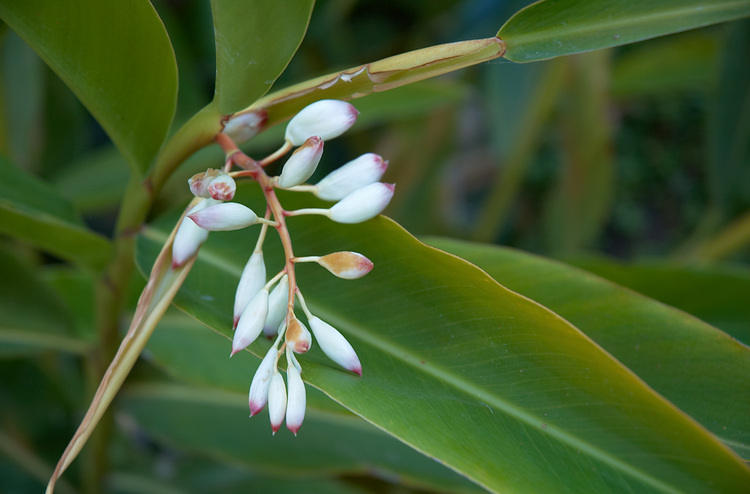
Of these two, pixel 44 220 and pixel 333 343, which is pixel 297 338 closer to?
pixel 333 343

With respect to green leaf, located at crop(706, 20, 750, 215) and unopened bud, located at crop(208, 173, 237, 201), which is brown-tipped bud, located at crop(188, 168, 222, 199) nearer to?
unopened bud, located at crop(208, 173, 237, 201)

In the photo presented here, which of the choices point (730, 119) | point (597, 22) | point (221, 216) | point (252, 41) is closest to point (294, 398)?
point (221, 216)

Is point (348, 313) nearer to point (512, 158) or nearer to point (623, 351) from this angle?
point (623, 351)

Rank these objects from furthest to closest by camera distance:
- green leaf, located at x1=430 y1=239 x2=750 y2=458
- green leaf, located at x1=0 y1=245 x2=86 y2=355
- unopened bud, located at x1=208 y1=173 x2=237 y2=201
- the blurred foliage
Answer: the blurred foliage → green leaf, located at x1=0 y1=245 x2=86 y2=355 → green leaf, located at x1=430 y1=239 x2=750 y2=458 → unopened bud, located at x1=208 y1=173 x2=237 y2=201

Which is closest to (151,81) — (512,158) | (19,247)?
(19,247)

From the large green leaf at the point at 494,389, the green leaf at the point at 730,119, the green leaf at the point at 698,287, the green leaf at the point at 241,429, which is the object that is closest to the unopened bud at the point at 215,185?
the large green leaf at the point at 494,389

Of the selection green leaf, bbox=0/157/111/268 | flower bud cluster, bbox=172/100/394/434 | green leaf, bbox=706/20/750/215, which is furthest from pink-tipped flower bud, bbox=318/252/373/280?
green leaf, bbox=706/20/750/215

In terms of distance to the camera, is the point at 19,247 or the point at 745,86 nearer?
the point at 745,86
